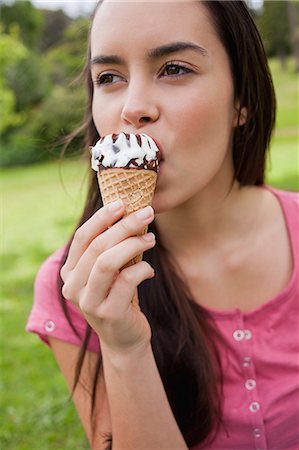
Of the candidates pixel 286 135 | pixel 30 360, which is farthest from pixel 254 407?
pixel 286 135

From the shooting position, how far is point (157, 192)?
1.78 metres

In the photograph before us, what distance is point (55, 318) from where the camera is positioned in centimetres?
214

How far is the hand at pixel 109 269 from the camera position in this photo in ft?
4.66

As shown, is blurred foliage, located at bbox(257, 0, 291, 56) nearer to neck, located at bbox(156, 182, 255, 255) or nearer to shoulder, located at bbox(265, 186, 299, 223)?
shoulder, located at bbox(265, 186, 299, 223)

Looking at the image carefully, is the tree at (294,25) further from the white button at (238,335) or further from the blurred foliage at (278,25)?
the white button at (238,335)

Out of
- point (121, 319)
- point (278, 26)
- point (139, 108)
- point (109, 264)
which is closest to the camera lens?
point (109, 264)

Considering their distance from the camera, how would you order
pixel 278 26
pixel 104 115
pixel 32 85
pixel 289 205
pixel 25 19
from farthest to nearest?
pixel 25 19 < pixel 32 85 < pixel 278 26 < pixel 289 205 < pixel 104 115

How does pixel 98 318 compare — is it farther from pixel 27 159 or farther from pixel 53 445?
pixel 27 159

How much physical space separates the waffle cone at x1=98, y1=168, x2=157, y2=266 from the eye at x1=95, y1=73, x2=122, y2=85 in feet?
1.21

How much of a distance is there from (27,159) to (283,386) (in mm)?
23354

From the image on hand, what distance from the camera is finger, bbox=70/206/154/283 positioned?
1429mm

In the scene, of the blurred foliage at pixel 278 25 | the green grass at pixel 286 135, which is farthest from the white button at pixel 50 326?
the blurred foliage at pixel 278 25

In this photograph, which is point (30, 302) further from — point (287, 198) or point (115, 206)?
point (115, 206)

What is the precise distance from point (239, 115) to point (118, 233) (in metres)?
0.88
